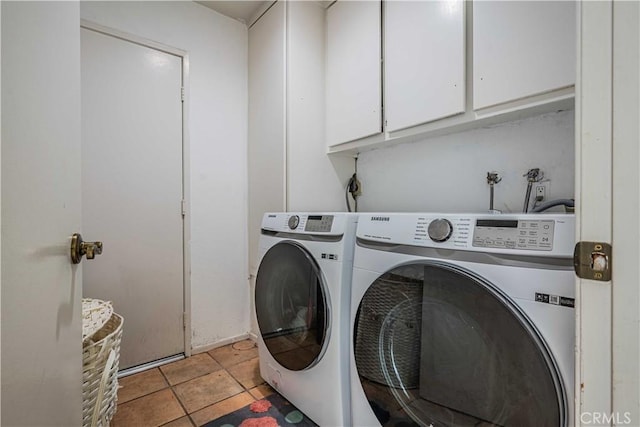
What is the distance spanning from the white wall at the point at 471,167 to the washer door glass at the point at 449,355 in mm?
744

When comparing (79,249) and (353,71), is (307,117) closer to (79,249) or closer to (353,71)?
(353,71)

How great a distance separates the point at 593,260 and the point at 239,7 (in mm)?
A: 2397

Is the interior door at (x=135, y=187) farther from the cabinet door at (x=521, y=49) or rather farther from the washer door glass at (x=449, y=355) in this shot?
the cabinet door at (x=521, y=49)

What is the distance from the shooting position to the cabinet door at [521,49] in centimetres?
98

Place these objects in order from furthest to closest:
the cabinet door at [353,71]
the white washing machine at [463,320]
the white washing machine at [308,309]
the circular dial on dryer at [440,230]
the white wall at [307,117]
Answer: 1. the white wall at [307,117]
2. the cabinet door at [353,71]
3. the white washing machine at [308,309]
4. the circular dial on dryer at [440,230]
5. the white washing machine at [463,320]

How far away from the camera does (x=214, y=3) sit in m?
2.00

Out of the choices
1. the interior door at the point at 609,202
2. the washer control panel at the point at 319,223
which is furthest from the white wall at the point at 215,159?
the interior door at the point at 609,202

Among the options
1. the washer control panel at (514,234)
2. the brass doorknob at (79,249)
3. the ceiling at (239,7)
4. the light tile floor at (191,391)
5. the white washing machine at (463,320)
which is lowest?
the light tile floor at (191,391)

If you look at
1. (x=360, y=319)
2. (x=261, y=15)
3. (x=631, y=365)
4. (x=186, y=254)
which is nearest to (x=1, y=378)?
(x=360, y=319)

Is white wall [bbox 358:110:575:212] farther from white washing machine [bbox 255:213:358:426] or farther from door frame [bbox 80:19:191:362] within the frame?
door frame [bbox 80:19:191:362]

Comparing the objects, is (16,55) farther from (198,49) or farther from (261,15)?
(261,15)

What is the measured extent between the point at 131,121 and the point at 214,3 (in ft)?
3.29

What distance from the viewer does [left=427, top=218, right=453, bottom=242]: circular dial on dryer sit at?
87 centimetres

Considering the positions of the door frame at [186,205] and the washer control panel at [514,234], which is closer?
the washer control panel at [514,234]
